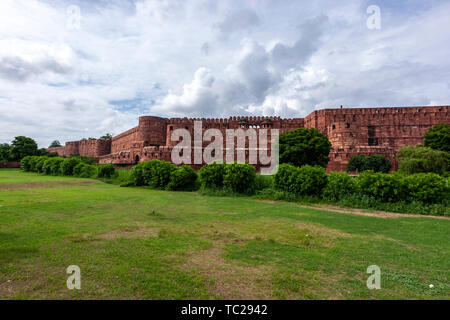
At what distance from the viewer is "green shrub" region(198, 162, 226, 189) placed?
479 inches

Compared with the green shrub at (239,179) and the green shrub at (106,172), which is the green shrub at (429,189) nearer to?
the green shrub at (239,179)

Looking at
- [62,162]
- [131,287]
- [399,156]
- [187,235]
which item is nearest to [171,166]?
[187,235]

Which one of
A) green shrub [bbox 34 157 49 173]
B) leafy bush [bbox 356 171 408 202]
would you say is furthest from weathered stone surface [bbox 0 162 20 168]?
leafy bush [bbox 356 171 408 202]

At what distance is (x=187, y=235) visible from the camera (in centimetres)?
479

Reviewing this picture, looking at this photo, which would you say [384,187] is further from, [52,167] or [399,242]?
[52,167]

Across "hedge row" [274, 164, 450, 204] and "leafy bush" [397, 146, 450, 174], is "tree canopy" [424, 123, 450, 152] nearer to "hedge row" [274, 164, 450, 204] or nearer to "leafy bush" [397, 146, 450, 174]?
"leafy bush" [397, 146, 450, 174]

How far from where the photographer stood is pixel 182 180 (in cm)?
1328

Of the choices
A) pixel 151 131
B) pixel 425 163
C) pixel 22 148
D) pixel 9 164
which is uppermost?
pixel 151 131

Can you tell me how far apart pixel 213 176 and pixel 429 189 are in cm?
857

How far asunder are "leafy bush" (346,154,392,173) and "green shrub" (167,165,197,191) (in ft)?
57.5

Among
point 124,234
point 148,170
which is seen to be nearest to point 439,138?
point 148,170

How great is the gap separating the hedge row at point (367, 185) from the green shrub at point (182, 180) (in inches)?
195
